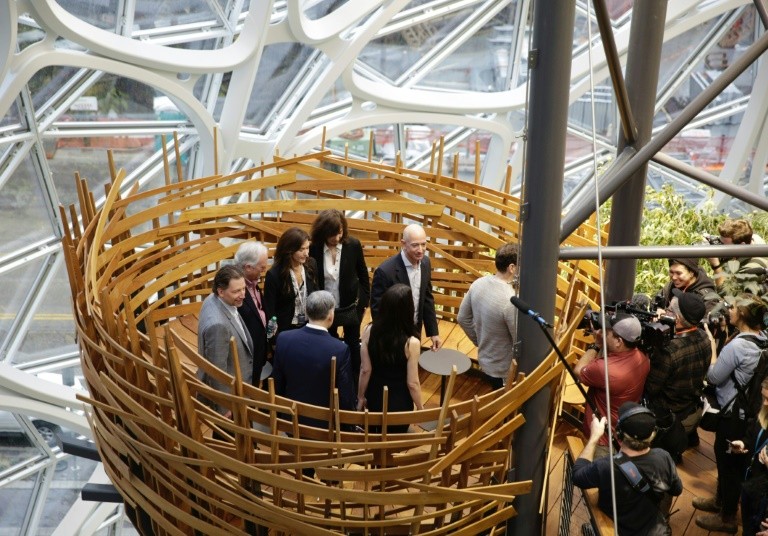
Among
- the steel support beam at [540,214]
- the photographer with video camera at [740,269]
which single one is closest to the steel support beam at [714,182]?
the photographer with video camera at [740,269]

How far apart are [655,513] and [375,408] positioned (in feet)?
5.38

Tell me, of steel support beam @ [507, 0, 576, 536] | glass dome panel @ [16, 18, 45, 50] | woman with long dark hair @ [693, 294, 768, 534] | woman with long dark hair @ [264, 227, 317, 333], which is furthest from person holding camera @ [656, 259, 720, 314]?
glass dome panel @ [16, 18, 45, 50]

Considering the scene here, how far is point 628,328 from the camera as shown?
4.69 meters

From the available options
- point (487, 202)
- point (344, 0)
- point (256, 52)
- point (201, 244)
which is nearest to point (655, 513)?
point (487, 202)

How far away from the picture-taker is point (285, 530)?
4.14 meters

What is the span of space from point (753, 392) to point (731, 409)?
0.22 metres

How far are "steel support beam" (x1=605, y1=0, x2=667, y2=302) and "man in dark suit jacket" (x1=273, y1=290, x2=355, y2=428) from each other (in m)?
2.10

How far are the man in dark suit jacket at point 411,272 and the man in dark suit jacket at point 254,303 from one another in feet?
2.52

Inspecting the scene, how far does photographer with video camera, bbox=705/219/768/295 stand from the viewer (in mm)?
5938

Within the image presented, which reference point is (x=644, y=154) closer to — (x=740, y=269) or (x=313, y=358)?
(x=740, y=269)

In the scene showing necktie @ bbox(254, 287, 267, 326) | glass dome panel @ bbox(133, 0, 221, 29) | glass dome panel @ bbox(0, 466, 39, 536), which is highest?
glass dome panel @ bbox(133, 0, 221, 29)

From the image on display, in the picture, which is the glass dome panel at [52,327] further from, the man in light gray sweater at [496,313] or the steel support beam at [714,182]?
the steel support beam at [714,182]

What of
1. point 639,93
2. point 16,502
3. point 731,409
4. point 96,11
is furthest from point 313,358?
point 16,502

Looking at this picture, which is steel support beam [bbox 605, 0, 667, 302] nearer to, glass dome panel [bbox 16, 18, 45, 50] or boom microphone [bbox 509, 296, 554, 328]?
boom microphone [bbox 509, 296, 554, 328]
